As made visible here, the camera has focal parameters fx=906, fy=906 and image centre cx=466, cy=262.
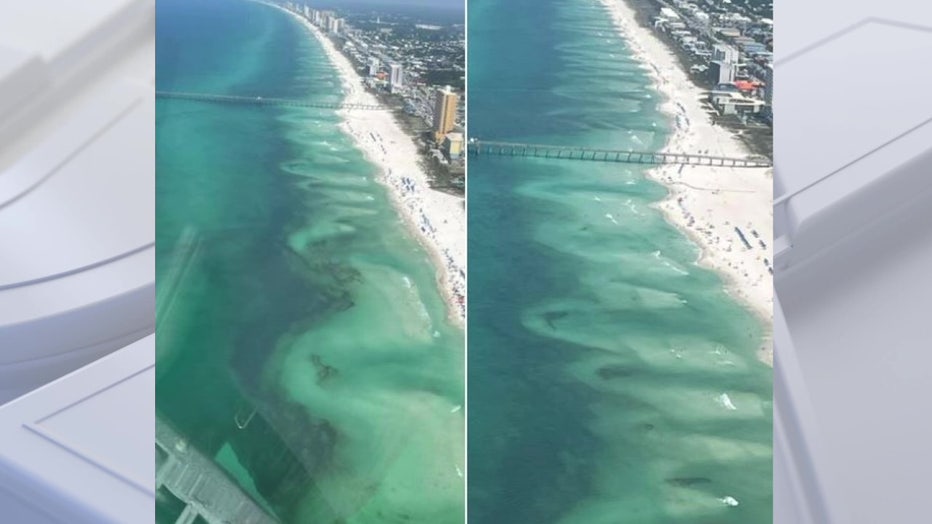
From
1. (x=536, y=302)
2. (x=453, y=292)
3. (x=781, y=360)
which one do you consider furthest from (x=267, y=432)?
(x=781, y=360)

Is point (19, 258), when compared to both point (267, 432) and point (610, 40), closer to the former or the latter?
point (267, 432)

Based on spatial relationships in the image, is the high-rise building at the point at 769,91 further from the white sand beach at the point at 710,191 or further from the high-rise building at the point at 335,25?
the high-rise building at the point at 335,25

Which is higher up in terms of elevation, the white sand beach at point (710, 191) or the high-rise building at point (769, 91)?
the high-rise building at point (769, 91)

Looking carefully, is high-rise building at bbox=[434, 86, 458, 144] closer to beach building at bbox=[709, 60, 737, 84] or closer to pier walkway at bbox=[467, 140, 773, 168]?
pier walkway at bbox=[467, 140, 773, 168]

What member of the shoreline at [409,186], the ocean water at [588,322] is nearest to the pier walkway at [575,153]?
the ocean water at [588,322]

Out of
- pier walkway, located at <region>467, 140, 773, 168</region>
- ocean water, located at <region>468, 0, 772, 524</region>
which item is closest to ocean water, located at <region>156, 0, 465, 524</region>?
ocean water, located at <region>468, 0, 772, 524</region>
